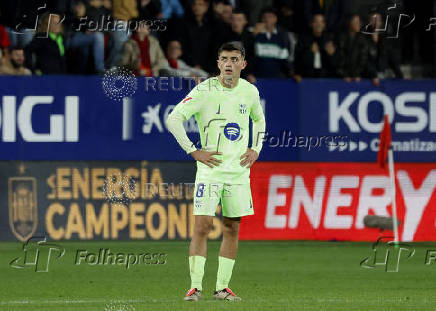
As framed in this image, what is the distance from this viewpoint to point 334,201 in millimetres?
17703

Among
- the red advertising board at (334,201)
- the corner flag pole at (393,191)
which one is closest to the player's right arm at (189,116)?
the corner flag pole at (393,191)

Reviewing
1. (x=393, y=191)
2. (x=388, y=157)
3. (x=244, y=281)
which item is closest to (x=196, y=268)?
(x=244, y=281)

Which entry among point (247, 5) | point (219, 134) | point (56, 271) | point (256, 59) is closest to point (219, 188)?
point (219, 134)

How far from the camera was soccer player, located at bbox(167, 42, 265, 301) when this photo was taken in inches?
402

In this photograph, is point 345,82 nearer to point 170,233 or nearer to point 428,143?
point 428,143

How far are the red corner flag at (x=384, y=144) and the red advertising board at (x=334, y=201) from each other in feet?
1.34

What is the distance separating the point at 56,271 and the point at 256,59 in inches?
238

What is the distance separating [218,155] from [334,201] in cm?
763

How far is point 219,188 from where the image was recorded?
33.8ft

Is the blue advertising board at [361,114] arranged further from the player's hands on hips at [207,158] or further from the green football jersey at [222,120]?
the player's hands on hips at [207,158]

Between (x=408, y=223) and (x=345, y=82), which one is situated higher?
(x=345, y=82)

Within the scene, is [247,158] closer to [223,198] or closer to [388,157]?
[223,198]

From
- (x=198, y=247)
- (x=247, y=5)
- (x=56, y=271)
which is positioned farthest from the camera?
(x=247, y=5)

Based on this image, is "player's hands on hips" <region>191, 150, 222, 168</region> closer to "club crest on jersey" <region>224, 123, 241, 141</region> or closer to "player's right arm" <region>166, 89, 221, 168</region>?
"player's right arm" <region>166, 89, 221, 168</region>
